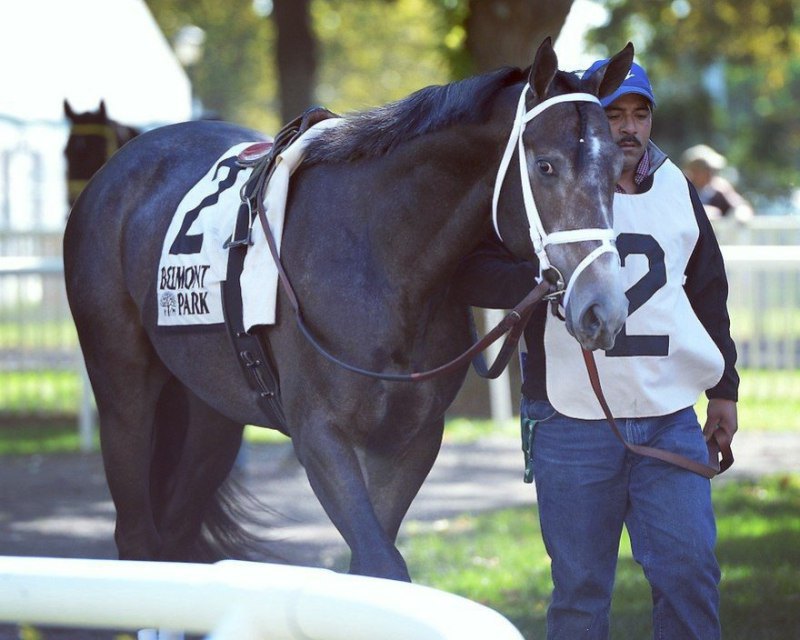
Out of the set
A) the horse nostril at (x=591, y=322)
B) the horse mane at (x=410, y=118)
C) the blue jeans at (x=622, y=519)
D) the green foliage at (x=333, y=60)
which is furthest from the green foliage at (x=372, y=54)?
the horse nostril at (x=591, y=322)

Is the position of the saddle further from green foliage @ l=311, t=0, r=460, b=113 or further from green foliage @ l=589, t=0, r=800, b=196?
green foliage @ l=311, t=0, r=460, b=113

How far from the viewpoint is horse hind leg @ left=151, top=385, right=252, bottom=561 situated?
502 centimetres

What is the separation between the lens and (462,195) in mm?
3660

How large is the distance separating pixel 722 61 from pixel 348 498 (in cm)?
2731

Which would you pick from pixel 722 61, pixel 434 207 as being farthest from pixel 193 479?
pixel 722 61

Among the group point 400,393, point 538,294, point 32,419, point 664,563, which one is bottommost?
point 32,419

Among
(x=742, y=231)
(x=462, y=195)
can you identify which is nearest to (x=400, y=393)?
(x=462, y=195)

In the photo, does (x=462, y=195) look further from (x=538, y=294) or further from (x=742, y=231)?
(x=742, y=231)

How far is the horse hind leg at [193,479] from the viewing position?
5.02 meters

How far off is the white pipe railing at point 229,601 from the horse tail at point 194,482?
3.58 metres

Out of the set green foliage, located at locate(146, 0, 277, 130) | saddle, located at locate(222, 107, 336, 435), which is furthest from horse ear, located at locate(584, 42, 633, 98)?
green foliage, located at locate(146, 0, 277, 130)

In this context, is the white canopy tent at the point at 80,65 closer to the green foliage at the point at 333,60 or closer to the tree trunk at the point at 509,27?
the tree trunk at the point at 509,27

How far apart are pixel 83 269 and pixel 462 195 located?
6.53ft

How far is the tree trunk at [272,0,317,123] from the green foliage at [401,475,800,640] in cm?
563
